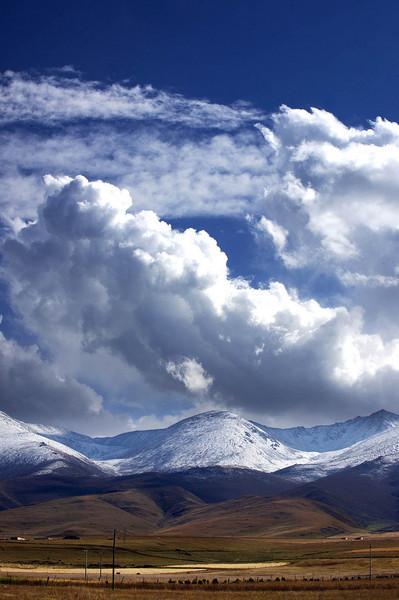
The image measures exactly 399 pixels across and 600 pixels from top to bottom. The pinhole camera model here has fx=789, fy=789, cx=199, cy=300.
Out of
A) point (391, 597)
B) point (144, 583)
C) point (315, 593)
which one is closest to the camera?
point (391, 597)

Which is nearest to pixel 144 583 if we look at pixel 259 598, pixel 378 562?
pixel 259 598

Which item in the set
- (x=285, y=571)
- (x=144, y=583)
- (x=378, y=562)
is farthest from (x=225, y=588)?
(x=378, y=562)

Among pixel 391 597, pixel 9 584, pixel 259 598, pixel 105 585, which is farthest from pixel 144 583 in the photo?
pixel 391 597

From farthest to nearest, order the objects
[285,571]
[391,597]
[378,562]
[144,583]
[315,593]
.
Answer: [378,562], [285,571], [144,583], [315,593], [391,597]

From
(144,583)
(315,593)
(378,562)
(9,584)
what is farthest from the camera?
(378,562)

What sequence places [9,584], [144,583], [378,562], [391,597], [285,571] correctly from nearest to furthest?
[391,597]
[9,584]
[144,583]
[285,571]
[378,562]

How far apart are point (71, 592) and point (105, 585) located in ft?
64.0

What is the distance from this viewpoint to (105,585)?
110 metres

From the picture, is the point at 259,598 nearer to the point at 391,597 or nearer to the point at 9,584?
the point at 391,597

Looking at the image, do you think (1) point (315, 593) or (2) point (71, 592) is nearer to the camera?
(2) point (71, 592)

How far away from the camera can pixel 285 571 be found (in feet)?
506

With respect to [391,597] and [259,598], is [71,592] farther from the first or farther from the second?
[391,597]

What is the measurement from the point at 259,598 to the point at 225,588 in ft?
54.0

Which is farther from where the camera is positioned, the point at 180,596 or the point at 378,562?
the point at 378,562
